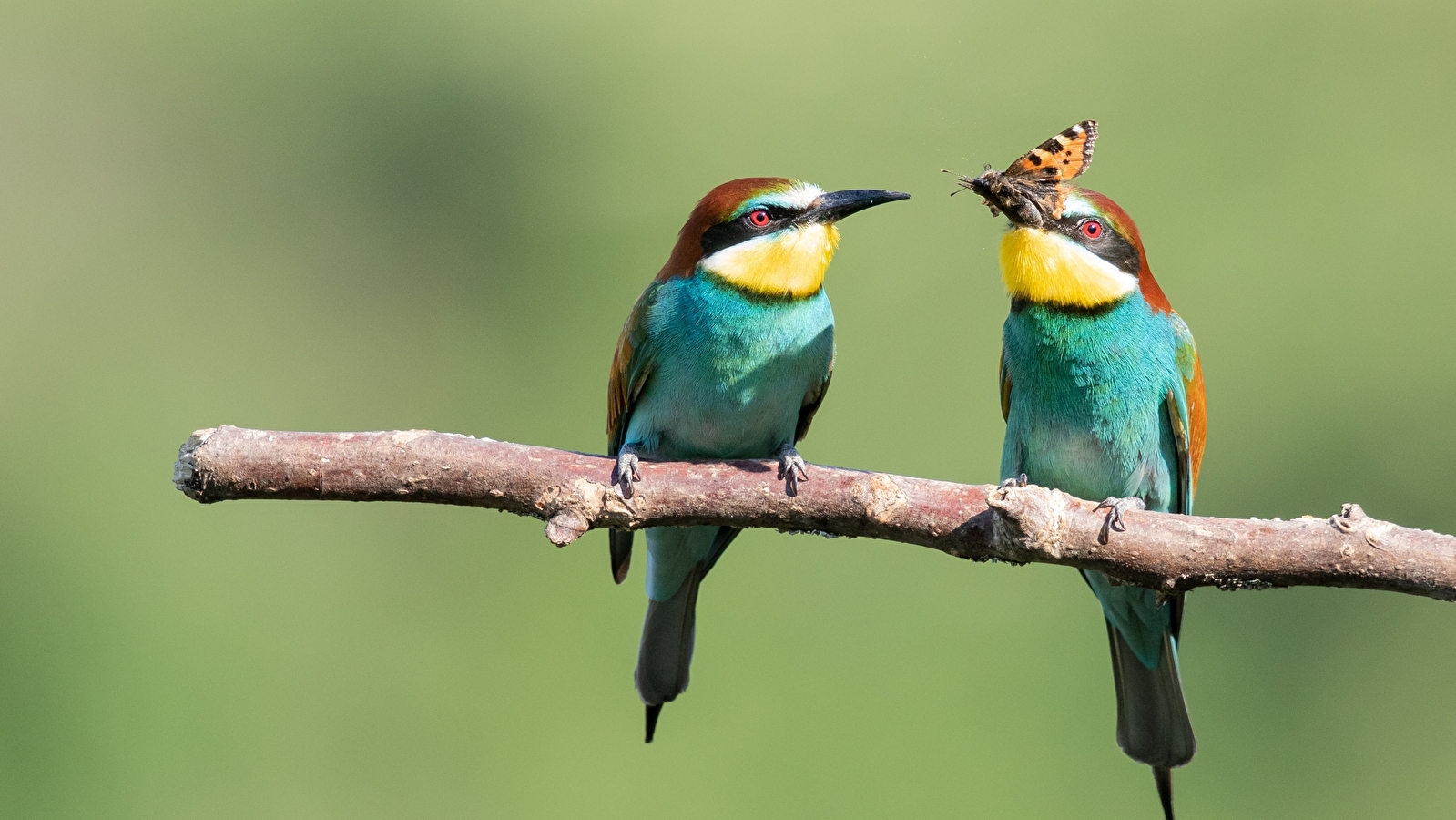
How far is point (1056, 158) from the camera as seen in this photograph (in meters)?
2.09

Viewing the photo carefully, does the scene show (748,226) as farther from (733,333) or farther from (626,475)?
(626,475)

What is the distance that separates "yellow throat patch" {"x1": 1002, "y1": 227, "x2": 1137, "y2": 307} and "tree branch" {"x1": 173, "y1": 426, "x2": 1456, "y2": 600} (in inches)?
20.8

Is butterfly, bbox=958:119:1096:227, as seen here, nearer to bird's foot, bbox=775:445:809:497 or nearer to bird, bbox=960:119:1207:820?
bird, bbox=960:119:1207:820

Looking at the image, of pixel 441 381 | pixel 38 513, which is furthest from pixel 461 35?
pixel 38 513

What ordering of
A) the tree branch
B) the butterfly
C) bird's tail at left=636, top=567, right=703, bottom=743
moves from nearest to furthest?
the tree branch, the butterfly, bird's tail at left=636, top=567, right=703, bottom=743

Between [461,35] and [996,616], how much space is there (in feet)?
10.7

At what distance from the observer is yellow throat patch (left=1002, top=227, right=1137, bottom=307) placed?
2.05 meters

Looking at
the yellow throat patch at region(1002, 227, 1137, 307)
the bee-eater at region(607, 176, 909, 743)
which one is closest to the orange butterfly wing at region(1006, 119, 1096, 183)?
the yellow throat patch at region(1002, 227, 1137, 307)

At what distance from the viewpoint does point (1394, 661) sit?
4500 mm

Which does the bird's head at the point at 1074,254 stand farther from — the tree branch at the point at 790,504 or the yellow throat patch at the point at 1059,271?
the tree branch at the point at 790,504

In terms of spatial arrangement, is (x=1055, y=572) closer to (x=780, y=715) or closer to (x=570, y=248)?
(x=780, y=715)

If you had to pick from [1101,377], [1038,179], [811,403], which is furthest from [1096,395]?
[811,403]

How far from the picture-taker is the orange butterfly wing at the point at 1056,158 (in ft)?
6.82

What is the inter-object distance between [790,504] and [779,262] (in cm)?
58
